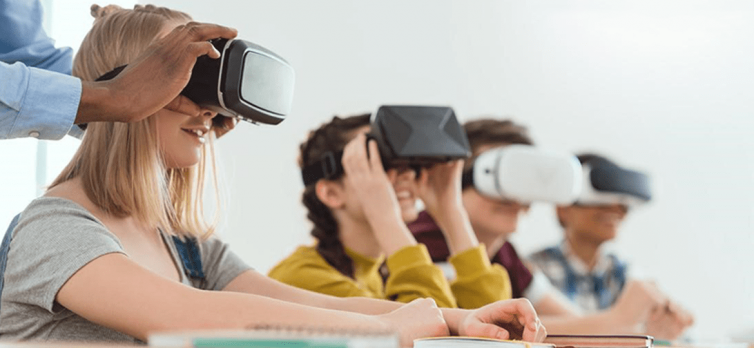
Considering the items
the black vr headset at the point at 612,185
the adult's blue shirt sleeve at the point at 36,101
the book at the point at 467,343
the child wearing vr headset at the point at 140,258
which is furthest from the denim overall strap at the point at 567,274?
the adult's blue shirt sleeve at the point at 36,101

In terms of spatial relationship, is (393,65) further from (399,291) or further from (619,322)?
(399,291)

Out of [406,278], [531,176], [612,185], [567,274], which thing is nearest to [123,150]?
[406,278]

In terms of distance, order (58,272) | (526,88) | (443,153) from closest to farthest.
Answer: (58,272) < (443,153) < (526,88)

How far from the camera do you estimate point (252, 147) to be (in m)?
2.47

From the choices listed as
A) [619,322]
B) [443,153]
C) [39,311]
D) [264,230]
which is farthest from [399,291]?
[264,230]

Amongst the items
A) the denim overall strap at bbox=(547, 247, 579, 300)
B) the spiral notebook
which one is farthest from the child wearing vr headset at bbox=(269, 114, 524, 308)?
the denim overall strap at bbox=(547, 247, 579, 300)

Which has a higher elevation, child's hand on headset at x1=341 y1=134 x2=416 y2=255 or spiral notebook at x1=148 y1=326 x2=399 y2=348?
spiral notebook at x1=148 y1=326 x2=399 y2=348

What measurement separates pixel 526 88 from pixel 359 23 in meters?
0.83

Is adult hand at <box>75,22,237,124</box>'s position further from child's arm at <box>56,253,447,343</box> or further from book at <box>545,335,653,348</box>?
book at <box>545,335,653,348</box>

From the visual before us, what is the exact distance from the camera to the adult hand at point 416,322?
91 centimetres

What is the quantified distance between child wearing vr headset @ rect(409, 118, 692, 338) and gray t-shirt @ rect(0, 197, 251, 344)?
1139 millimetres

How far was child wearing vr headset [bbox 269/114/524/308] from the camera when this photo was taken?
1495 mm

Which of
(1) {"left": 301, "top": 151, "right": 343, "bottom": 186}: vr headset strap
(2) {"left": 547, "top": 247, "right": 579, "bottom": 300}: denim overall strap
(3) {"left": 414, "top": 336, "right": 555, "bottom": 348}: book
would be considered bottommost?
(2) {"left": 547, "top": 247, "right": 579, "bottom": 300}: denim overall strap

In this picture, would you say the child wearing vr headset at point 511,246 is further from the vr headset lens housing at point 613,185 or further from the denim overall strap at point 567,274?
the denim overall strap at point 567,274
